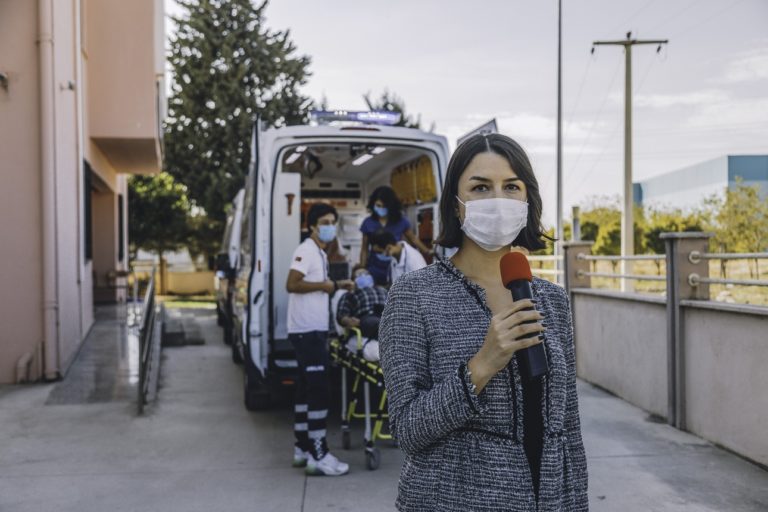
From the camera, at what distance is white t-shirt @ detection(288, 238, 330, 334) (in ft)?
20.3

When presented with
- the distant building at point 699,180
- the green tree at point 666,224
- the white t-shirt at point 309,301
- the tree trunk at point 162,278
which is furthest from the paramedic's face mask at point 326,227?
the distant building at point 699,180

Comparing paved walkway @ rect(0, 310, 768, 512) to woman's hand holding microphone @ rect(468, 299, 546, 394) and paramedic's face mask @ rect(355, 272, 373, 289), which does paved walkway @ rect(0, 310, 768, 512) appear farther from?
woman's hand holding microphone @ rect(468, 299, 546, 394)

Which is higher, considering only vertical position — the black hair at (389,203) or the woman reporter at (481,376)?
the black hair at (389,203)

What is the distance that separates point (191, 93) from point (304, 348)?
23268 millimetres

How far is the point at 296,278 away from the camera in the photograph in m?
6.22

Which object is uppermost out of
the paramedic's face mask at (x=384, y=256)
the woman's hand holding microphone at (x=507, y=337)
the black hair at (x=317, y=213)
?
the black hair at (x=317, y=213)

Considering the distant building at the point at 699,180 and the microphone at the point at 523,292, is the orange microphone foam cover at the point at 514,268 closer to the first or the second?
the microphone at the point at 523,292

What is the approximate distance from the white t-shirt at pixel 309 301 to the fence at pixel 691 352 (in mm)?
3116

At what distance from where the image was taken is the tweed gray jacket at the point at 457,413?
1854 mm

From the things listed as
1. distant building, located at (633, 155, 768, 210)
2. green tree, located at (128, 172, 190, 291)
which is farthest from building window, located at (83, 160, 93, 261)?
distant building, located at (633, 155, 768, 210)

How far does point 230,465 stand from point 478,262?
184 inches

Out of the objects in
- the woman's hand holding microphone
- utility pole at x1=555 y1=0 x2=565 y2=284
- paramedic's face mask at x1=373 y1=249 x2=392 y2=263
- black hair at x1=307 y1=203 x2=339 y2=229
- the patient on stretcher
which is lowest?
the patient on stretcher

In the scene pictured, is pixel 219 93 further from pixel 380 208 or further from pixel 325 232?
pixel 325 232

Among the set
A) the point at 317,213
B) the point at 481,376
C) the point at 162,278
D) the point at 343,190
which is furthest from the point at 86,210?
the point at 162,278
